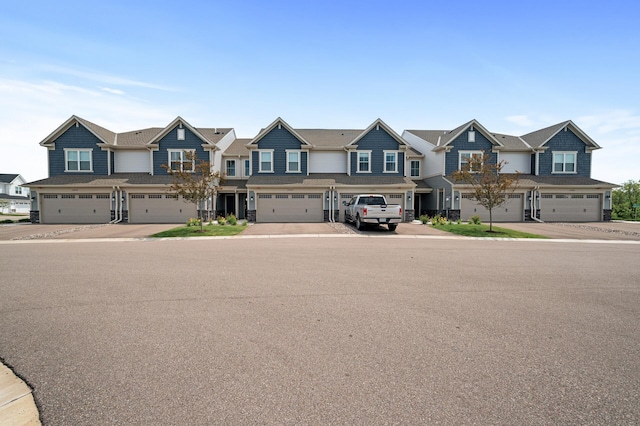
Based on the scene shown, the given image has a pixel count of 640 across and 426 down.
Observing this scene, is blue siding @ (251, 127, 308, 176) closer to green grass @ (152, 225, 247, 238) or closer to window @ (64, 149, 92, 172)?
green grass @ (152, 225, 247, 238)

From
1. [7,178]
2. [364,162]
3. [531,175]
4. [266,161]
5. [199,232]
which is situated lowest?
[199,232]

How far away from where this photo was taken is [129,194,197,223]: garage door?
2577 centimetres

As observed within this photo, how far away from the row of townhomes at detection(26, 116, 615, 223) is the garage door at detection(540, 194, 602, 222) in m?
0.08

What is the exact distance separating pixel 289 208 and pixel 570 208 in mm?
23542

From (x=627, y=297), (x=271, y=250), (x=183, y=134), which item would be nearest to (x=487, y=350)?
(x=627, y=297)

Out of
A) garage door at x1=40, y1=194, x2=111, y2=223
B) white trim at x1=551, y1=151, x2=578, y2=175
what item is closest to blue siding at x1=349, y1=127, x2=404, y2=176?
white trim at x1=551, y1=151, x2=578, y2=175

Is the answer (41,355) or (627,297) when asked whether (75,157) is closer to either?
(41,355)

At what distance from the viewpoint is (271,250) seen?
479 inches

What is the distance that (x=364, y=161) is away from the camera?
28406mm

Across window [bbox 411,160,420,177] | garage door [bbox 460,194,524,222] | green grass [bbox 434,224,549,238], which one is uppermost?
window [bbox 411,160,420,177]

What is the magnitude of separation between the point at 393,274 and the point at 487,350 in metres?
4.08

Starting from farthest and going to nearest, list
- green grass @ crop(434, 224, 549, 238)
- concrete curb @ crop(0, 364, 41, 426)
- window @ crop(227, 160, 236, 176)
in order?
window @ crop(227, 160, 236, 176) < green grass @ crop(434, 224, 549, 238) < concrete curb @ crop(0, 364, 41, 426)

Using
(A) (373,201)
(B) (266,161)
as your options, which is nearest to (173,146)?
(B) (266,161)

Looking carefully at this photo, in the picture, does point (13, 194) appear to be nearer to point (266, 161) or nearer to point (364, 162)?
point (266, 161)
